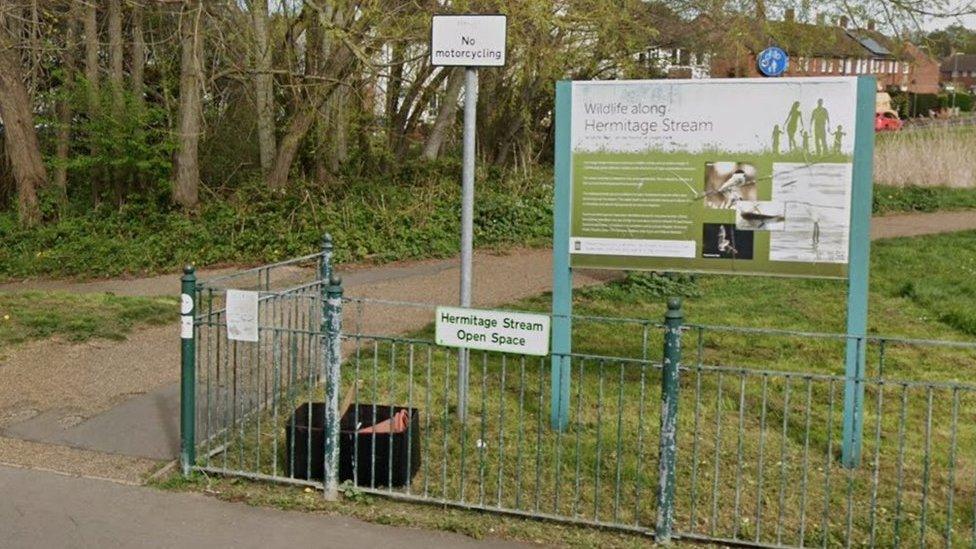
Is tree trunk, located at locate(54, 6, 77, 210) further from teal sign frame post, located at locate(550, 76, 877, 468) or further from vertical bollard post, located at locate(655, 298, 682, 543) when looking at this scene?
vertical bollard post, located at locate(655, 298, 682, 543)

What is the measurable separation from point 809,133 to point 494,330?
242 cm

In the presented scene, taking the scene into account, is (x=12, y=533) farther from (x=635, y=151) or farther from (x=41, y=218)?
(x=41, y=218)

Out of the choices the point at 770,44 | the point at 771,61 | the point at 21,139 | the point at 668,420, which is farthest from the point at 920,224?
the point at 21,139

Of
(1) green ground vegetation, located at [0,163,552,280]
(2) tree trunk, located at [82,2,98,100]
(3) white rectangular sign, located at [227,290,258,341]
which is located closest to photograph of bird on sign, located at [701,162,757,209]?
(3) white rectangular sign, located at [227,290,258,341]

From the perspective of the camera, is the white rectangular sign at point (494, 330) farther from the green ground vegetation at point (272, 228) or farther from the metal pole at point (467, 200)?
the green ground vegetation at point (272, 228)

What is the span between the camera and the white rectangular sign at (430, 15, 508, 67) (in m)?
6.75

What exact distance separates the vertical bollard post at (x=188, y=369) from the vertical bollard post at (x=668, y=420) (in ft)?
9.12

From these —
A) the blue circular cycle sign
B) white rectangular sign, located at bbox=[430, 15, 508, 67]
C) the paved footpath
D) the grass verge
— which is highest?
the blue circular cycle sign

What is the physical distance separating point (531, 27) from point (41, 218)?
30.4ft

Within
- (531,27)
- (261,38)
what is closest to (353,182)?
(261,38)

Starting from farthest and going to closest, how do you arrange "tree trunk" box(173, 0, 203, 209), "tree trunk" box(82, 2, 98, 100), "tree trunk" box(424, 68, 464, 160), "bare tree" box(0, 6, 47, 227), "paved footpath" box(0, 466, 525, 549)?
"tree trunk" box(424, 68, 464, 160)
"tree trunk" box(82, 2, 98, 100)
"bare tree" box(0, 6, 47, 227)
"tree trunk" box(173, 0, 203, 209)
"paved footpath" box(0, 466, 525, 549)

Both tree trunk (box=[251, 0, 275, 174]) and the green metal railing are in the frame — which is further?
tree trunk (box=[251, 0, 275, 174])

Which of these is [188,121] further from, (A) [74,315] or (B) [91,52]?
(A) [74,315]

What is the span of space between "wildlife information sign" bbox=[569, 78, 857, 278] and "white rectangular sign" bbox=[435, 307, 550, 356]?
151cm
